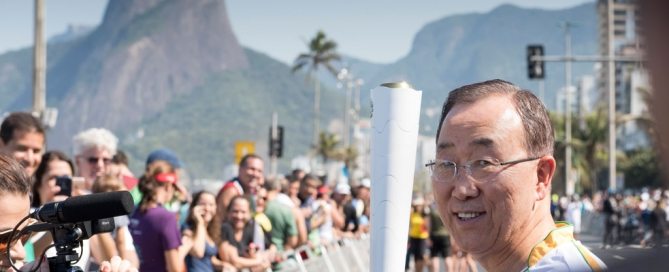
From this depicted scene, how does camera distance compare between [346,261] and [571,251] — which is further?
[346,261]

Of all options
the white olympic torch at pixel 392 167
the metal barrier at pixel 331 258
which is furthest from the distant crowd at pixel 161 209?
the white olympic torch at pixel 392 167

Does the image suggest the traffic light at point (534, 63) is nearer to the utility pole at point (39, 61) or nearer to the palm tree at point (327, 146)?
the utility pole at point (39, 61)

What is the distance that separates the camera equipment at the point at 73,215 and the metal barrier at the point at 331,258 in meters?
7.93

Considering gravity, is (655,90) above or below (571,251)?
above

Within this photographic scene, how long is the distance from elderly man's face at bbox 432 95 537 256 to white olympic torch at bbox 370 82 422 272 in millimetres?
398

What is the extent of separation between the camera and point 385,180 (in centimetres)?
310

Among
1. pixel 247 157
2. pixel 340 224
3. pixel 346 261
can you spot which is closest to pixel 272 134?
pixel 340 224

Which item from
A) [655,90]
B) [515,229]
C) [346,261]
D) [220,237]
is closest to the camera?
[655,90]

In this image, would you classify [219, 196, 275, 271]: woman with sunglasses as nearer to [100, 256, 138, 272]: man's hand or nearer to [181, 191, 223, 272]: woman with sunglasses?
[181, 191, 223, 272]: woman with sunglasses

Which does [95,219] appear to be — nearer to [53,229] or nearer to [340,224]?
[53,229]

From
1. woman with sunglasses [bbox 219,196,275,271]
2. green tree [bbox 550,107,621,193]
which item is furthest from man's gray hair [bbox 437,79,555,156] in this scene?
green tree [bbox 550,107,621,193]

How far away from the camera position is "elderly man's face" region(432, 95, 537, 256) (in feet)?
8.42

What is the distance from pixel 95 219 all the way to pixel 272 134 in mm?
46586

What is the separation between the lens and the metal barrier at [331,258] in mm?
10691
